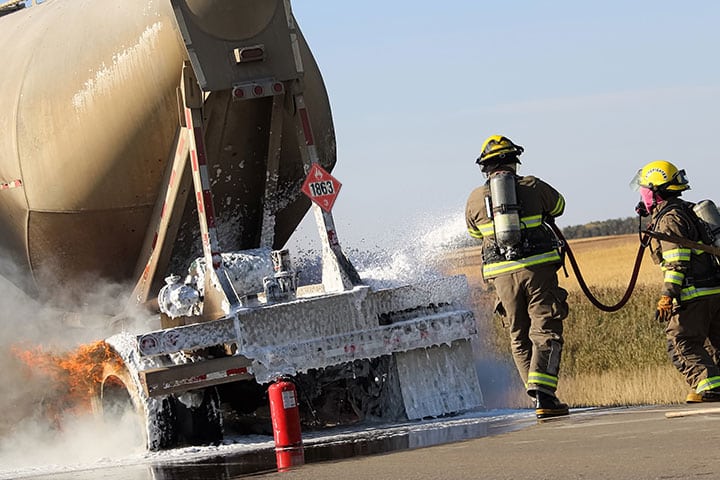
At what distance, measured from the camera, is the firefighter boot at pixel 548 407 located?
853 centimetres

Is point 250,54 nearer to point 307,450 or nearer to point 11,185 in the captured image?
point 11,185

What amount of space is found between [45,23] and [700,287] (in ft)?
18.2

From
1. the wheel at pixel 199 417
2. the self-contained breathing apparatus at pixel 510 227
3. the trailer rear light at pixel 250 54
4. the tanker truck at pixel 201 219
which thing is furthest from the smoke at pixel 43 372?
the self-contained breathing apparatus at pixel 510 227

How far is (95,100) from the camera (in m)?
10.1

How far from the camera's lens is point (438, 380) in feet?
30.8

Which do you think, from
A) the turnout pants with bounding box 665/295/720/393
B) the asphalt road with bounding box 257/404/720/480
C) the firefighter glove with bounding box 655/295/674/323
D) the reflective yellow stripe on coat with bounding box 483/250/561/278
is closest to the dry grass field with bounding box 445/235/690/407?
the reflective yellow stripe on coat with bounding box 483/250/561/278

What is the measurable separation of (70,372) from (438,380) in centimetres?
281

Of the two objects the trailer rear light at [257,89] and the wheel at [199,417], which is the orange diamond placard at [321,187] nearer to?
the trailer rear light at [257,89]

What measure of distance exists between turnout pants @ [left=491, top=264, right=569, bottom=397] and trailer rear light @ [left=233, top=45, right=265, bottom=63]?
237 cm

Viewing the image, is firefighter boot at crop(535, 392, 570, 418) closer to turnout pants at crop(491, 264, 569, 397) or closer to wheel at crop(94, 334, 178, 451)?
turnout pants at crop(491, 264, 569, 397)

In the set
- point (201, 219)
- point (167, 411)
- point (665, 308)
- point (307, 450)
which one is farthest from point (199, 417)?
point (665, 308)

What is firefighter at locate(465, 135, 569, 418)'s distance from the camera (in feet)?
28.3

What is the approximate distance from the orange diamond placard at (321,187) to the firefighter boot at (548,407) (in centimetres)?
224

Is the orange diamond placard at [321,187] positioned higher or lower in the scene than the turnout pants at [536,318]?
higher
